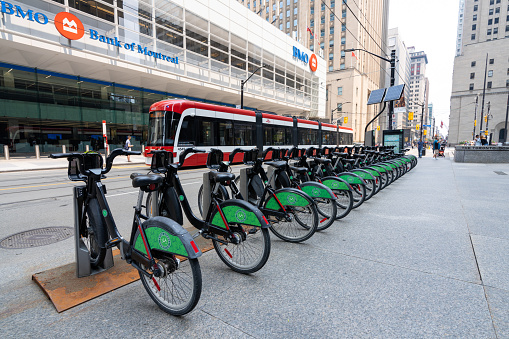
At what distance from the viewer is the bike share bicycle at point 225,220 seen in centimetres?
286

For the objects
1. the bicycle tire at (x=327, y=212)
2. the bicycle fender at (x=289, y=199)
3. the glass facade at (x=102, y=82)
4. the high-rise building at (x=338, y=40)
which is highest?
the high-rise building at (x=338, y=40)

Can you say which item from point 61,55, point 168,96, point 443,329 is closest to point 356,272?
point 443,329

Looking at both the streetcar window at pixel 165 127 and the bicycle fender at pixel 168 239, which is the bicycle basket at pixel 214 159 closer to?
the bicycle fender at pixel 168 239

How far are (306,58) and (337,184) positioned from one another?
3938cm

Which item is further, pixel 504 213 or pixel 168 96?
pixel 168 96

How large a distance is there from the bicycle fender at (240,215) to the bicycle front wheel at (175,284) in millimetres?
820

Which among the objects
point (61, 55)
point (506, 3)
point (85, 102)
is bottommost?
point (85, 102)

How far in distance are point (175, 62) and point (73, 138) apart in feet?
34.0

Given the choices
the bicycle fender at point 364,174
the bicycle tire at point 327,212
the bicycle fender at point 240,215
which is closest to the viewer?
the bicycle fender at point 240,215

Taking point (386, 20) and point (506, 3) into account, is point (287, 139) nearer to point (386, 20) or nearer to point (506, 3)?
point (386, 20)

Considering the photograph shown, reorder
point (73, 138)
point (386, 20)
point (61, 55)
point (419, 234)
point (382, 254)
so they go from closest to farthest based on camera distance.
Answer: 1. point (382, 254)
2. point (419, 234)
3. point (61, 55)
4. point (73, 138)
5. point (386, 20)

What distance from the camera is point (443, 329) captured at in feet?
6.88

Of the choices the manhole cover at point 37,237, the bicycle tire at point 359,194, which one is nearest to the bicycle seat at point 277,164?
the bicycle tire at point 359,194

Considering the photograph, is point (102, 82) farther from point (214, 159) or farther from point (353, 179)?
point (353, 179)
